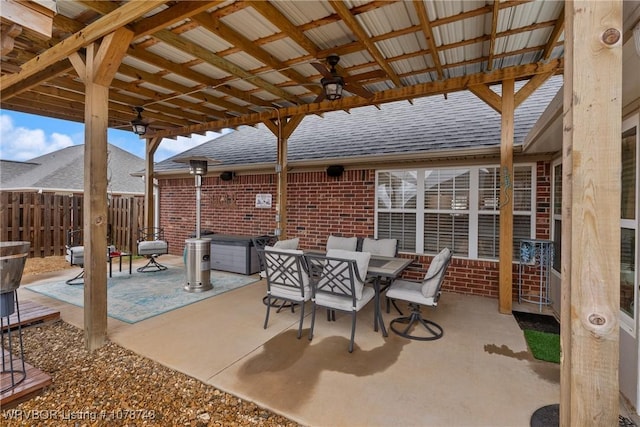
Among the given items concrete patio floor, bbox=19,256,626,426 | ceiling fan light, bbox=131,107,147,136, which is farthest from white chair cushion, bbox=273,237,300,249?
ceiling fan light, bbox=131,107,147,136

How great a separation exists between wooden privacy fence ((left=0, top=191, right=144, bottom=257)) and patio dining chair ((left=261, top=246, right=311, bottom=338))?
7.26 m

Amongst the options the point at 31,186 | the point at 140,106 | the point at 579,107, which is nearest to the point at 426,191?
the point at 579,107

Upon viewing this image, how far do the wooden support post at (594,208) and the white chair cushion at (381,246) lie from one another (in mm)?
3817

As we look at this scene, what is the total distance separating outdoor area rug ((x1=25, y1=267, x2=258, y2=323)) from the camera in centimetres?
443

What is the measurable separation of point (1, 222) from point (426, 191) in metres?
10.6

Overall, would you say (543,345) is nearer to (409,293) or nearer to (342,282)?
(409,293)

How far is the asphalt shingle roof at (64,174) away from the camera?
1469 cm

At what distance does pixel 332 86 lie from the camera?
3.97 meters

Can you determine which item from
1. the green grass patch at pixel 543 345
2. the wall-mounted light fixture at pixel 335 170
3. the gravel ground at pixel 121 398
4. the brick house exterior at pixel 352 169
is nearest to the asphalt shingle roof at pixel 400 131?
the brick house exterior at pixel 352 169

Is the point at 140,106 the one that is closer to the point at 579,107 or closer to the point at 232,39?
the point at 232,39

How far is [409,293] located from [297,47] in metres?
3.53

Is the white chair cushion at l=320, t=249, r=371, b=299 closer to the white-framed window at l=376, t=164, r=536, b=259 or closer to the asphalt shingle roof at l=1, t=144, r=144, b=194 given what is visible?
the white-framed window at l=376, t=164, r=536, b=259

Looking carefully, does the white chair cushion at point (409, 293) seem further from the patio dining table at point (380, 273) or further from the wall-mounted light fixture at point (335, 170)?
the wall-mounted light fixture at point (335, 170)

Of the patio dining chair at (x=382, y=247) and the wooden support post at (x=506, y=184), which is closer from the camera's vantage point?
the wooden support post at (x=506, y=184)
